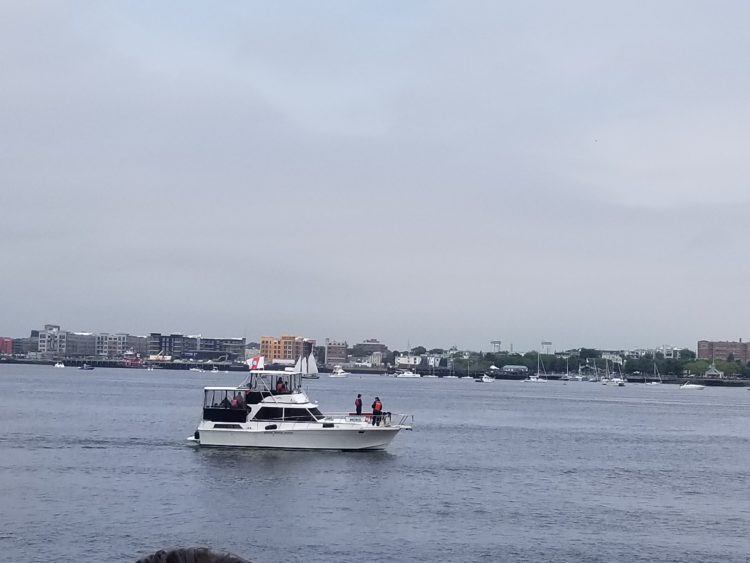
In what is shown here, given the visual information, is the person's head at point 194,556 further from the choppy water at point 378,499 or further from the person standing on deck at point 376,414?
the person standing on deck at point 376,414

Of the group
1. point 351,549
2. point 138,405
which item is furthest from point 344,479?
point 138,405

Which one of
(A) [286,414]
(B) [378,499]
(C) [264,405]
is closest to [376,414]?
(A) [286,414]

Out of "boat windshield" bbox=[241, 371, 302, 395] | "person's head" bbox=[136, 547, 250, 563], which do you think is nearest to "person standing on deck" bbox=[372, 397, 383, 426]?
"boat windshield" bbox=[241, 371, 302, 395]

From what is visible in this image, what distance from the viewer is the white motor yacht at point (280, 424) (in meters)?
57.4

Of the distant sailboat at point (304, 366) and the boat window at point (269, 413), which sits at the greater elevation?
the distant sailboat at point (304, 366)

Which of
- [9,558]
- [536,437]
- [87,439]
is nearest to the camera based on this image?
[9,558]

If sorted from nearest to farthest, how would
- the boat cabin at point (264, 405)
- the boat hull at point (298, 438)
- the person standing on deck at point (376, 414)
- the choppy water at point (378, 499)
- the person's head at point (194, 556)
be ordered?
the person's head at point (194, 556), the choppy water at point (378, 499), the boat hull at point (298, 438), the boat cabin at point (264, 405), the person standing on deck at point (376, 414)

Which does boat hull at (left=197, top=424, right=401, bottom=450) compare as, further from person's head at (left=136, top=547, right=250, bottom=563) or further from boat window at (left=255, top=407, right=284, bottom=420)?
person's head at (left=136, top=547, right=250, bottom=563)

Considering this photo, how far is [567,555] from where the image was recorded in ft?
108

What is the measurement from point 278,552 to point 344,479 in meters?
16.1

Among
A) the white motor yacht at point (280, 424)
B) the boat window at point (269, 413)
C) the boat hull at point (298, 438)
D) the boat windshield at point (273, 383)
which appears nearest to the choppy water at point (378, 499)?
the boat hull at point (298, 438)

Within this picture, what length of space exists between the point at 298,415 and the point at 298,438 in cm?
151

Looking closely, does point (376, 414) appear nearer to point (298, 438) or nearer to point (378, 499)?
point (298, 438)

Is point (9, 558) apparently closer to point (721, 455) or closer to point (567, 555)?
point (567, 555)
